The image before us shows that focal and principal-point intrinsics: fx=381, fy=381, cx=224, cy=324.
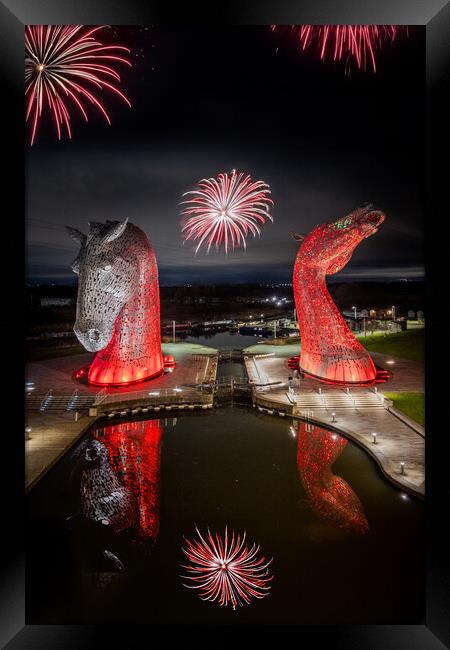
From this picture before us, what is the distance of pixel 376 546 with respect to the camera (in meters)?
6.07

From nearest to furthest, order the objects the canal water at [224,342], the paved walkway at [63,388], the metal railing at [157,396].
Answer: the paved walkway at [63,388], the metal railing at [157,396], the canal water at [224,342]

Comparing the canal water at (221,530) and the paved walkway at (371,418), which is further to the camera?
the paved walkway at (371,418)

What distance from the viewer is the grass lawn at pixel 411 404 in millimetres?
10859

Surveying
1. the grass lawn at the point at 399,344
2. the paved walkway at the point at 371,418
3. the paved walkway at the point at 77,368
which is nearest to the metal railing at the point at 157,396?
the paved walkway at the point at 77,368

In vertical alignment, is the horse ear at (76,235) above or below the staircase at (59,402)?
above

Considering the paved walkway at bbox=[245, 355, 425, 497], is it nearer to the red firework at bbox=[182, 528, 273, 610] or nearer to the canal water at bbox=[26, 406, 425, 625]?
the canal water at bbox=[26, 406, 425, 625]

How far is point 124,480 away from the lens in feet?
26.2

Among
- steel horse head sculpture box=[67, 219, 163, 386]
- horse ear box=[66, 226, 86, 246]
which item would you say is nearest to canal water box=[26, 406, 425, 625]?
steel horse head sculpture box=[67, 219, 163, 386]

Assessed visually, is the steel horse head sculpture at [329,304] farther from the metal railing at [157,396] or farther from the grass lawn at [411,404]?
the metal railing at [157,396]
